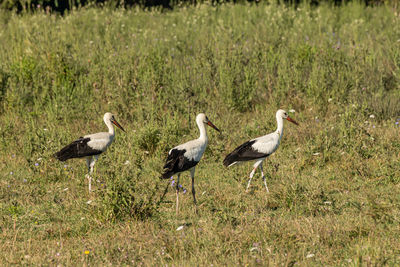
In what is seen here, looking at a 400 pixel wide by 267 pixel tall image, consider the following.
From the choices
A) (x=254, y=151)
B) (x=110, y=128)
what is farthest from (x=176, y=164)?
(x=110, y=128)

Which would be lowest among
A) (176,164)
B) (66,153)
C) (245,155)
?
(66,153)

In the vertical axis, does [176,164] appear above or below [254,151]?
above

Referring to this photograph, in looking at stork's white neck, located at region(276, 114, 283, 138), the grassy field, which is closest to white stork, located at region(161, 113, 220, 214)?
the grassy field

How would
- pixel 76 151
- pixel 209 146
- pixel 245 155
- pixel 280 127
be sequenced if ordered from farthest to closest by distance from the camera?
pixel 209 146, pixel 280 127, pixel 76 151, pixel 245 155

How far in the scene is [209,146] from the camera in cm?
865

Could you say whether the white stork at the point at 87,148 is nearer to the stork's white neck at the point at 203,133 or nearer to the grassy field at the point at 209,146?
the grassy field at the point at 209,146

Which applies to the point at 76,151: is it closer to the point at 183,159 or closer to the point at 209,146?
the point at 183,159

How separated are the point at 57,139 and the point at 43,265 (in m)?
3.92

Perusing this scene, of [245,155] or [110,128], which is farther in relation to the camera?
[110,128]

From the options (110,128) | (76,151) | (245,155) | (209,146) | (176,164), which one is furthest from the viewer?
(209,146)

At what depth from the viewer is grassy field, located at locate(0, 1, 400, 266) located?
534 cm

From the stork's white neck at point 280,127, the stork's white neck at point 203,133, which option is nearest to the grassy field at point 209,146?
the stork's white neck at point 280,127

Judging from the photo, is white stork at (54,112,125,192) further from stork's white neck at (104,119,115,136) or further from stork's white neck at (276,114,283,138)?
stork's white neck at (276,114,283,138)

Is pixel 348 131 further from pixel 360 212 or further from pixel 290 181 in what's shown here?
pixel 360 212
